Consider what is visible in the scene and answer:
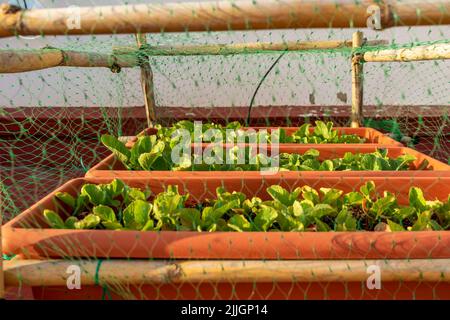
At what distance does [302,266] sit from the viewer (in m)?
1.04

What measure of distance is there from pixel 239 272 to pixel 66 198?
25.6 inches

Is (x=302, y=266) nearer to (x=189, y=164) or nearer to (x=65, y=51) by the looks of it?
(x=189, y=164)

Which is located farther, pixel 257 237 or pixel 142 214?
pixel 142 214

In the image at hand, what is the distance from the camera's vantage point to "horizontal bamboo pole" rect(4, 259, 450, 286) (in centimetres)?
103

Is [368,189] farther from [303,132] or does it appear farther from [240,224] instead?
[303,132]

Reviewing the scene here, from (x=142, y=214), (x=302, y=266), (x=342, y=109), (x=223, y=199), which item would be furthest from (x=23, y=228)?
(x=342, y=109)

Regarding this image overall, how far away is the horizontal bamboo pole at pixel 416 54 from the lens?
6.98ft

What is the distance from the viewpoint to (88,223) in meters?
1.26

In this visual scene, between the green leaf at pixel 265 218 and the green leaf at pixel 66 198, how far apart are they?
56cm

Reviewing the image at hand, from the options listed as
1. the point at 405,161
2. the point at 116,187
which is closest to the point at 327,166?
the point at 405,161

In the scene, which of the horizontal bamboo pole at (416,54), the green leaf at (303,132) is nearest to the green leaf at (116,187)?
the green leaf at (303,132)

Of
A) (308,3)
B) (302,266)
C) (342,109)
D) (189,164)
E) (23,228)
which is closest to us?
(308,3)

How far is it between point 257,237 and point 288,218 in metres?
0.22

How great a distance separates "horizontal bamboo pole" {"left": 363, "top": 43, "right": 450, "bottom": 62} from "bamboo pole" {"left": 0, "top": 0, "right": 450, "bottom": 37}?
132cm
